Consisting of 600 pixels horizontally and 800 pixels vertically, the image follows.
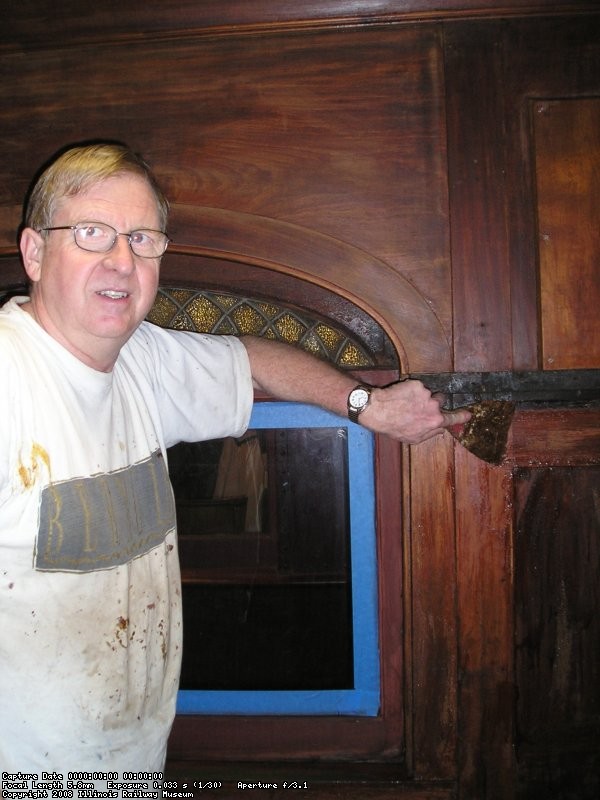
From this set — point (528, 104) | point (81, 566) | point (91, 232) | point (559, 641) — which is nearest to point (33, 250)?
point (91, 232)

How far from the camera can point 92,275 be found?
105cm

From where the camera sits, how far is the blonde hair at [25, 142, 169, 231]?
3.46 ft

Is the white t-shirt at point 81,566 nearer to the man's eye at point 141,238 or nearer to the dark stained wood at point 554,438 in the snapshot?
the man's eye at point 141,238

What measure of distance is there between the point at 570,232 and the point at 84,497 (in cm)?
130

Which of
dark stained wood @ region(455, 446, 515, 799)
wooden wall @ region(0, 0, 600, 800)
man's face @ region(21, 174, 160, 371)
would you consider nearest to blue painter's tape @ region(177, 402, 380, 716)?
wooden wall @ region(0, 0, 600, 800)

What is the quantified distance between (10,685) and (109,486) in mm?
377

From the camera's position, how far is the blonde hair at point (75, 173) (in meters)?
1.05

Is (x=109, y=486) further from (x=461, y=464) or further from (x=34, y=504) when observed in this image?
(x=461, y=464)

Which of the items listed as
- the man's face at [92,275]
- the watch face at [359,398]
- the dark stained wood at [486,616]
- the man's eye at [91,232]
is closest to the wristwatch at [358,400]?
the watch face at [359,398]

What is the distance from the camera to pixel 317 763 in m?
1.59

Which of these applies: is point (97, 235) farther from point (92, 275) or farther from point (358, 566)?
point (358, 566)

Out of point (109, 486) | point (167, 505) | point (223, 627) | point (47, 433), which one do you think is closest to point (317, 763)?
point (223, 627)

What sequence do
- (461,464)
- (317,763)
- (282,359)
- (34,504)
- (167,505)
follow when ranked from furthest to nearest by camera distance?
(317,763) → (461,464) → (282,359) → (167,505) → (34,504)

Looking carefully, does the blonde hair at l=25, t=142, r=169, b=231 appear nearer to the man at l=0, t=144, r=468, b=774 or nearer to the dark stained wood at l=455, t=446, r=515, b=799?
the man at l=0, t=144, r=468, b=774
